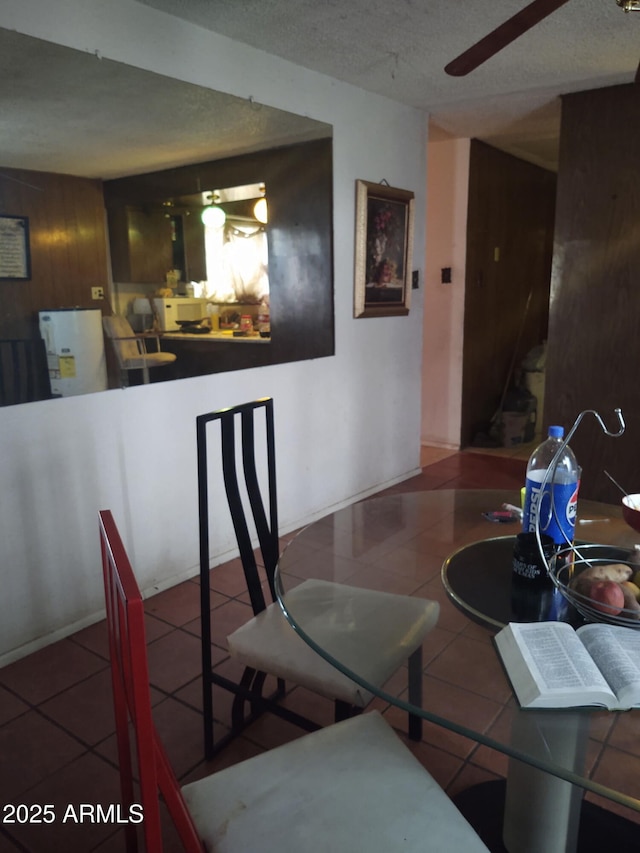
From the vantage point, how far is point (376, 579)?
1.47m

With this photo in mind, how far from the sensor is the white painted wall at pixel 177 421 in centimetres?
205

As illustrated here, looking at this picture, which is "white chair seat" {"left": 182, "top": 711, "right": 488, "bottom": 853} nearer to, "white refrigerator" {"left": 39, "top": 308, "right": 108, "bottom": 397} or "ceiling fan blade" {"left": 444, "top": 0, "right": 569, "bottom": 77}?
"ceiling fan blade" {"left": 444, "top": 0, "right": 569, "bottom": 77}

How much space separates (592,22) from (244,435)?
7.20 feet

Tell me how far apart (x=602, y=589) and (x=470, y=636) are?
0.24m

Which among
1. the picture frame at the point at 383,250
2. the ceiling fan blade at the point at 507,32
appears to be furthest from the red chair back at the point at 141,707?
the picture frame at the point at 383,250

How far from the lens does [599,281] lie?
340 centimetres

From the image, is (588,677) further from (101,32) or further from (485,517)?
(101,32)

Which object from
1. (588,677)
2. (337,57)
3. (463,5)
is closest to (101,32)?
(337,57)

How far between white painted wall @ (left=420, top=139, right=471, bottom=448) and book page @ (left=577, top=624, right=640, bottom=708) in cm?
365

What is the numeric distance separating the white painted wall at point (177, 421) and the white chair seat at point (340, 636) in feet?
3.31

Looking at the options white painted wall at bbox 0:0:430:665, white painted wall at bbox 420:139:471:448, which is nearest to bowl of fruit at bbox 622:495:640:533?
white painted wall at bbox 0:0:430:665

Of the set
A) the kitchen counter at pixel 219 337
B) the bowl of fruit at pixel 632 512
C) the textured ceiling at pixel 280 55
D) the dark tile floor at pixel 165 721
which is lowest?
the dark tile floor at pixel 165 721

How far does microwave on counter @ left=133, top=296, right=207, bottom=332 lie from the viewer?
239 cm

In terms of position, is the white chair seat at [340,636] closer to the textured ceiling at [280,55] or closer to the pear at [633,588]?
the pear at [633,588]
